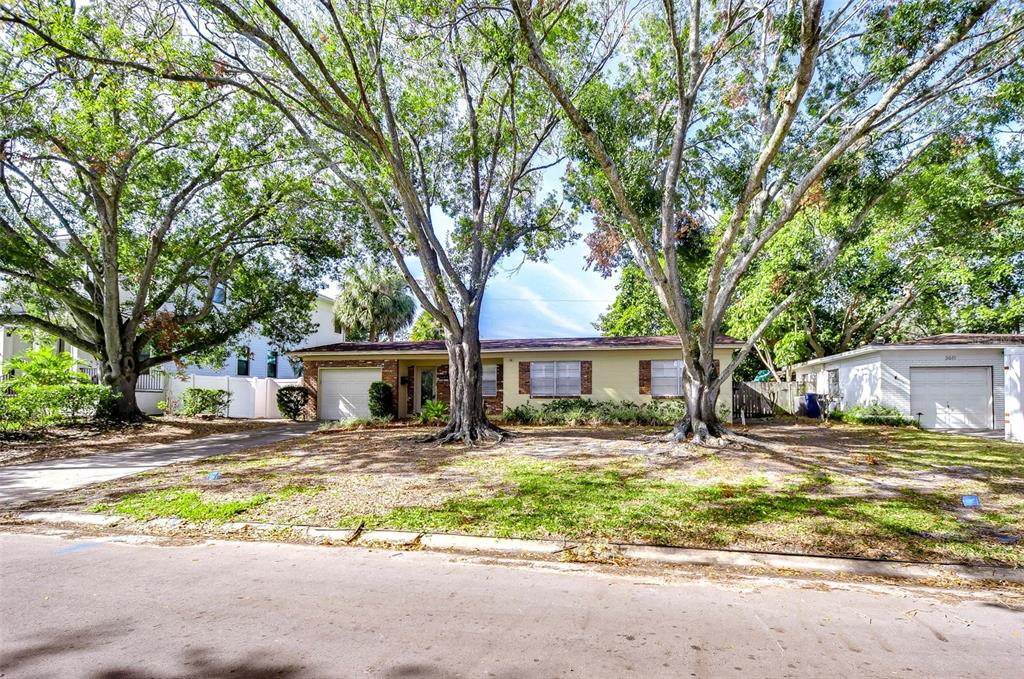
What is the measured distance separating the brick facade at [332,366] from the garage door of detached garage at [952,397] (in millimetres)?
17763

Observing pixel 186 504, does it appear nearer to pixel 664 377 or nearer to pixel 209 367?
pixel 664 377

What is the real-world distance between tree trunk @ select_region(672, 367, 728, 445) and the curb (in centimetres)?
644

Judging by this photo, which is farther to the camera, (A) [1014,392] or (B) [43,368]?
(B) [43,368]

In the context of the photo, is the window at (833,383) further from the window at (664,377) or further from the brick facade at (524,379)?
the brick facade at (524,379)

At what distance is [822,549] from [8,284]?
2287 centimetres

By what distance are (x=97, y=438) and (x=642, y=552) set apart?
15259mm

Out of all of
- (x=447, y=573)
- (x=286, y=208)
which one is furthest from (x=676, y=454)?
(x=286, y=208)

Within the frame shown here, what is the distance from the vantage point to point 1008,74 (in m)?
9.71

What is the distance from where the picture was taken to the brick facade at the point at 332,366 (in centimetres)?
2066

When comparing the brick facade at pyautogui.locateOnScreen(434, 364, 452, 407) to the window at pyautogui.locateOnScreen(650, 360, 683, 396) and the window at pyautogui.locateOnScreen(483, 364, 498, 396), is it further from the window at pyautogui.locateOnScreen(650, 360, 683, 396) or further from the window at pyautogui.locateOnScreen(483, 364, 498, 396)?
the window at pyautogui.locateOnScreen(650, 360, 683, 396)

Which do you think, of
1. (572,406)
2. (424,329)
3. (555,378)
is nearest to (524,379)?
(555,378)

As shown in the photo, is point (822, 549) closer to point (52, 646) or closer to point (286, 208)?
point (52, 646)

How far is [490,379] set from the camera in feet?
67.3

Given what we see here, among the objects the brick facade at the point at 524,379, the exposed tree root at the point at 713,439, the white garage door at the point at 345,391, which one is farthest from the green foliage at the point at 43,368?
the exposed tree root at the point at 713,439
